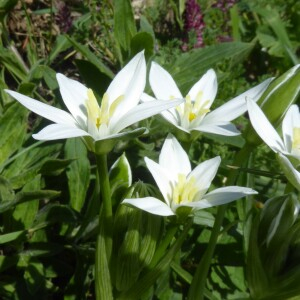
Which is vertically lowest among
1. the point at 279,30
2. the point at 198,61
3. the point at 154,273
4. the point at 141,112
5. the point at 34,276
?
the point at 34,276

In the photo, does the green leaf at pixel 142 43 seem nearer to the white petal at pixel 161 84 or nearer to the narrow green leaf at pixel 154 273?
the white petal at pixel 161 84

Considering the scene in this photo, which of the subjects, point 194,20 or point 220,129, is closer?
point 220,129

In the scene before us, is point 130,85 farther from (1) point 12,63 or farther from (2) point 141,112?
(1) point 12,63

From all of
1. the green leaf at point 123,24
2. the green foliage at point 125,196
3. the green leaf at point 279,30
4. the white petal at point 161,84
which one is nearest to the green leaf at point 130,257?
the green foliage at point 125,196

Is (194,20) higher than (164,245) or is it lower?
higher

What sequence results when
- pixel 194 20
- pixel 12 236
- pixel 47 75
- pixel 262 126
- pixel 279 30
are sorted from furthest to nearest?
pixel 279 30, pixel 194 20, pixel 47 75, pixel 12 236, pixel 262 126

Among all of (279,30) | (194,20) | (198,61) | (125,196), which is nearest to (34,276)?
(125,196)
